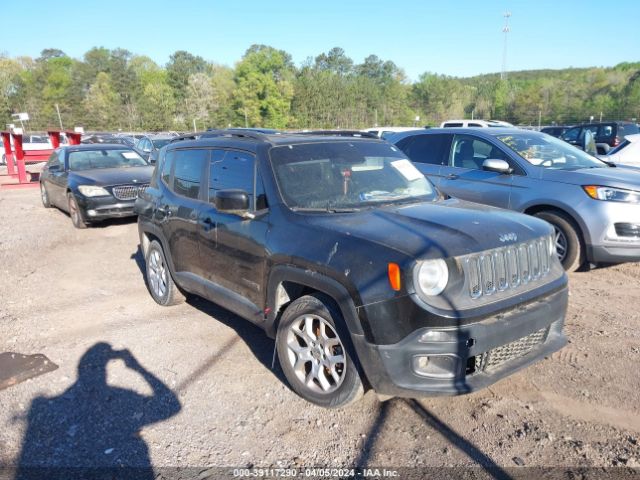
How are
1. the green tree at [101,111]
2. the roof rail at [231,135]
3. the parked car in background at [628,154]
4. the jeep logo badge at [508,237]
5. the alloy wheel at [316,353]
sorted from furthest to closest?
the green tree at [101,111]
the parked car in background at [628,154]
the roof rail at [231,135]
the alloy wheel at [316,353]
the jeep logo badge at [508,237]

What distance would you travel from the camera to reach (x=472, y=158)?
6.87 metres

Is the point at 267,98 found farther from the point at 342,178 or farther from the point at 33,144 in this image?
the point at 342,178

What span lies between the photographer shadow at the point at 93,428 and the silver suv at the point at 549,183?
472 cm

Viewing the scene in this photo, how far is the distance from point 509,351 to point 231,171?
2.60 meters

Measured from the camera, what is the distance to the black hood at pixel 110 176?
9625 mm

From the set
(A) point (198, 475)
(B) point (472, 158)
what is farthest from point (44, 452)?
(B) point (472, 158)

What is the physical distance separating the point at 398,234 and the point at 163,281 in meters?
3.26

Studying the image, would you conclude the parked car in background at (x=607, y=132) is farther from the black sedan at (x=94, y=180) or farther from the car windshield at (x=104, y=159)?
the black sedan at (x=94, y=180)

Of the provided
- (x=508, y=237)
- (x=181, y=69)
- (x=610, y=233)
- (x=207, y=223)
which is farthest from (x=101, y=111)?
(x=508, y=237)

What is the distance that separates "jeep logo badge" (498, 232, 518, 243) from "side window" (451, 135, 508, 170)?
3640mm

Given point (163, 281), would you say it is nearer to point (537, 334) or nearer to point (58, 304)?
point (58, 304)

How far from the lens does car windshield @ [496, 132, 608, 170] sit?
20.8 ft

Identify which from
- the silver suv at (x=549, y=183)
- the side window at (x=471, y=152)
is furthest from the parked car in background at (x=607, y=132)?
the side window at (x=471, y=152)

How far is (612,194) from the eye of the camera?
5.52 m
